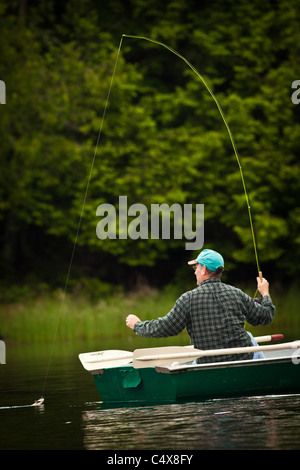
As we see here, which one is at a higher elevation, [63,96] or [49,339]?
[63,96]

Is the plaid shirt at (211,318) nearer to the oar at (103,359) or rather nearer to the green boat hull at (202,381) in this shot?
the green boat hull at (202,381)

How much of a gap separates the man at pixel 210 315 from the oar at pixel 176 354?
0.54 feet

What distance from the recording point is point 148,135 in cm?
2430

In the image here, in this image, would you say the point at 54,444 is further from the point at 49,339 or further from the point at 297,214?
the point at 297,214

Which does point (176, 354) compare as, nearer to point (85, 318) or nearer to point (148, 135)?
point (85, 318)

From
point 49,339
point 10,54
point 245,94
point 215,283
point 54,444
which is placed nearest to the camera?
point 54,444

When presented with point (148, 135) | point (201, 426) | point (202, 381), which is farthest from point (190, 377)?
point (148, 135)

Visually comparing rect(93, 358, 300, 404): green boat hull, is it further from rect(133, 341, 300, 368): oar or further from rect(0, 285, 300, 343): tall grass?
rect(0, 285, 300, 343): tall grass

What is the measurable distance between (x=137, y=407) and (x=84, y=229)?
54.0 ft

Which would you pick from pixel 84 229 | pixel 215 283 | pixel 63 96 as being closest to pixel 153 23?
pixel 63 96

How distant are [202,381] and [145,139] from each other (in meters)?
17.2

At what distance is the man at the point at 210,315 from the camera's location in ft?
24.5

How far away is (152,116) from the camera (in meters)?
26.0

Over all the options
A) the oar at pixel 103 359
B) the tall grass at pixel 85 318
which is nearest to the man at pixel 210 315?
the oar at pixel 103 359
